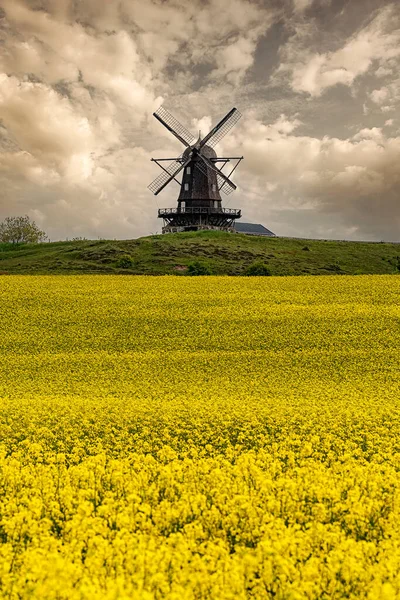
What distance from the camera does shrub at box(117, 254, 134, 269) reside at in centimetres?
5920

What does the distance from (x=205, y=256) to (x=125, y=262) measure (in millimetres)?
11314

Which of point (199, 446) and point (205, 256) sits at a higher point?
point (205, 256)

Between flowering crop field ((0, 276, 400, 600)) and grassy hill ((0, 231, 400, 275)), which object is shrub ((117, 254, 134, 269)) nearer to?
grassy hill ((0, 231, 400, 275))

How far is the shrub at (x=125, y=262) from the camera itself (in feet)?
194

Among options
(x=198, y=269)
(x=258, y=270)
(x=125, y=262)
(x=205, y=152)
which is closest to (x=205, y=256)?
(x=198, y=269)

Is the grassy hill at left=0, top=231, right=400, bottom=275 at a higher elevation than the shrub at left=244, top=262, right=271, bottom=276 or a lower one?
higher

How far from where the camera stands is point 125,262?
5975 centimetres

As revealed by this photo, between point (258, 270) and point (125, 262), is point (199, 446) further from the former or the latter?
point (125, 262)

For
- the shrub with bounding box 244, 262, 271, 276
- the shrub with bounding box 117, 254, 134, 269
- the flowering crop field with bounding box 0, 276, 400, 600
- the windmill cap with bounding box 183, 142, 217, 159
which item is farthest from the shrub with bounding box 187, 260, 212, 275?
the windmill cap with bounding box 183, 142, 217, 159

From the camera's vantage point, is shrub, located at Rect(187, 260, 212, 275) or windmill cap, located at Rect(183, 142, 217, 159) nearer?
shrub, located at Rect(187, 260, 212, 275)

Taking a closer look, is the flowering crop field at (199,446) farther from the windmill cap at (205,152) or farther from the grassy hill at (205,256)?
the windmill cap at (205,152)

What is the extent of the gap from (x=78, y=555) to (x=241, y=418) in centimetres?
908

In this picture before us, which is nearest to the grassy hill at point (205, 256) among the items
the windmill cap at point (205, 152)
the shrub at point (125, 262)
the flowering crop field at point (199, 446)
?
the shrub at point (125, 262)

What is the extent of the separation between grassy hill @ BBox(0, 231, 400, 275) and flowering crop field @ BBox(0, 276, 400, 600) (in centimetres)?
2633
